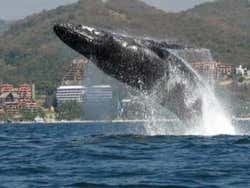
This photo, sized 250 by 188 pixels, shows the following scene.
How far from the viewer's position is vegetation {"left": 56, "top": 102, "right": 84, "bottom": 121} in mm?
160250

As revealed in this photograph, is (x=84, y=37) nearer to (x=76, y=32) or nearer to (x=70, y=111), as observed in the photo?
(x=76, y=32)

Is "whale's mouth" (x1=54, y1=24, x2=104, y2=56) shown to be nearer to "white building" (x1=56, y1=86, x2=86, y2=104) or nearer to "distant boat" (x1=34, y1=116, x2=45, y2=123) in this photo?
"distant boat" (x1=34, y1=116, x2=45, y2=123)

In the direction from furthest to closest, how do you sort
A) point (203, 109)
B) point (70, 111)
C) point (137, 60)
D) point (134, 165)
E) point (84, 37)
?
point (70, 111) < point (203, 109) < point (137, 60) < point (84, 37) < point (134, 165)

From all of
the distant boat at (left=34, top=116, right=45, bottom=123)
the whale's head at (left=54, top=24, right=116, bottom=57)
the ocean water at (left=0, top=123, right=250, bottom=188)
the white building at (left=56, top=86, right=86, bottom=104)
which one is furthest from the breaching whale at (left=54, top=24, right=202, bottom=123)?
the white building at (left=56, top=86, right=86, bottom=104)

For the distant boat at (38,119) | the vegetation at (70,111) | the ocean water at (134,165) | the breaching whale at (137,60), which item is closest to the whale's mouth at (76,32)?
the breaching whale at (137,60)

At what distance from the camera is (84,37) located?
22.9m

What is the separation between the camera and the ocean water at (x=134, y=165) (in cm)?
1513

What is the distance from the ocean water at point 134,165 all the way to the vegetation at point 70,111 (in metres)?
137

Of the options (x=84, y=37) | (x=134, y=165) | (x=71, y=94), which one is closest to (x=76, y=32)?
(x=84, y=37)

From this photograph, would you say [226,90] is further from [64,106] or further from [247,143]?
[247,143]

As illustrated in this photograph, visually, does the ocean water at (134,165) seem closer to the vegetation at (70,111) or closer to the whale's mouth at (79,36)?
the whale's mouth at (79,36)

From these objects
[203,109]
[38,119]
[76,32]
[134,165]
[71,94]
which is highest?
[76,32]

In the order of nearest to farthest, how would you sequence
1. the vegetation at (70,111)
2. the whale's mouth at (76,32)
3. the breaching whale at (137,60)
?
1. the whale's mouth at (76,32)
2. the breaching whale at (137,60)
3. the vegetation at (70,111)

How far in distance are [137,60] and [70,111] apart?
141 meters
